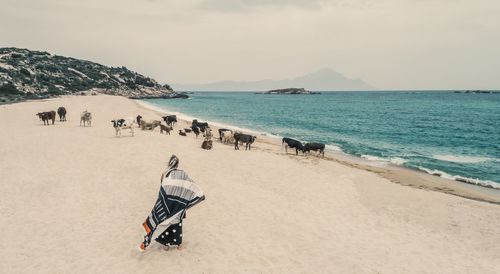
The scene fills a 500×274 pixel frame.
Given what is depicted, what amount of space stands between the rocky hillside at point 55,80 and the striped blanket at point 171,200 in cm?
7165

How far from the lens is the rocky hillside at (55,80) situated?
88.6 metres

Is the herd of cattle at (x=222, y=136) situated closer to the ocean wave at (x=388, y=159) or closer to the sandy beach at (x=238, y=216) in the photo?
the sandy beach at (x=238, y=216)

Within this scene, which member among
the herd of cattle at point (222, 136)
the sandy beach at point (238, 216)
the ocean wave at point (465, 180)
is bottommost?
the ocean wave at point (465, 180)

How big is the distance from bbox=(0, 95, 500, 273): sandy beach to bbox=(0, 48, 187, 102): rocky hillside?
6177 centimetres

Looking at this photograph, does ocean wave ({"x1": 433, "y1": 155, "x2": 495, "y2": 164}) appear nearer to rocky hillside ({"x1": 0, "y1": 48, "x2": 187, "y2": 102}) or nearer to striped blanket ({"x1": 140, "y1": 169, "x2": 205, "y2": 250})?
striped blanket ({"x1": 140, "y1": 169, "x2": 205, "y2": 250})

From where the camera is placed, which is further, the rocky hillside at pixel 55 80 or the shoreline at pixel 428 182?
the rocky hillside at pixel 55 80

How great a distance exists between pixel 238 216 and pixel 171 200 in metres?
4.46

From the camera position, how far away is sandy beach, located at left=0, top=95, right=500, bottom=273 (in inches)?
400

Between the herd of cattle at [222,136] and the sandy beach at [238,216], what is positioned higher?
the herd of cattle at [222,136]

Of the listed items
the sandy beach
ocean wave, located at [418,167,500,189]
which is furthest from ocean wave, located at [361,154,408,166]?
the sandy beach

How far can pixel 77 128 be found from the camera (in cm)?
3192

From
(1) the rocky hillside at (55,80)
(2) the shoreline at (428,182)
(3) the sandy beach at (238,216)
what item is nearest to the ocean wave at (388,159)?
(2) the shoreline at (428,182)

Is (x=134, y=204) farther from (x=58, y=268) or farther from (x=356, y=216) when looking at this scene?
(x=356, y=216)

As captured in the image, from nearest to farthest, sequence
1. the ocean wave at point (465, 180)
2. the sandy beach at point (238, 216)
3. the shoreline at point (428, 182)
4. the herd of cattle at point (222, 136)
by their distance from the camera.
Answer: the sandy beach at point (238, 216) → the shoreline at point (428, 182) → the ocean wave at point (465, 180) → the herd of cattle at point (222, 136)
